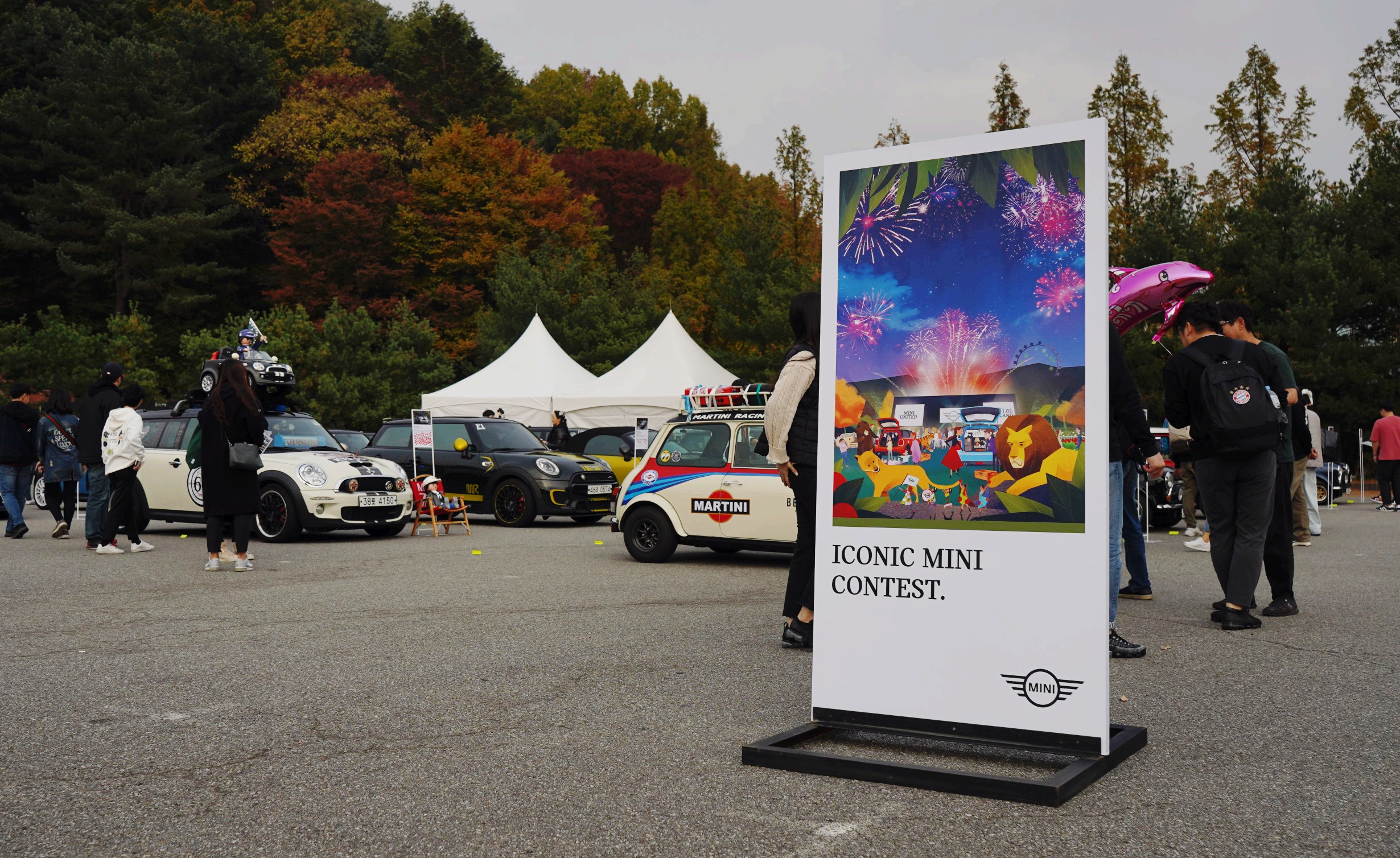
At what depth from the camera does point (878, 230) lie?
457 cm

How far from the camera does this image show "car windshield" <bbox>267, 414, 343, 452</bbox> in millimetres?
15070

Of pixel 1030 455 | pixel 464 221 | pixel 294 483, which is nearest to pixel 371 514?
pixel 294 483

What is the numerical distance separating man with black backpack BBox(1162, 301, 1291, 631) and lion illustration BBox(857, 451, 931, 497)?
359 centimetres

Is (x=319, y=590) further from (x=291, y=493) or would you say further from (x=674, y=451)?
(x=291, y=493)

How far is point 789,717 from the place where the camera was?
5.07 metres

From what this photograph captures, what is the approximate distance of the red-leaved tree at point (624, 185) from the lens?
6750 cm

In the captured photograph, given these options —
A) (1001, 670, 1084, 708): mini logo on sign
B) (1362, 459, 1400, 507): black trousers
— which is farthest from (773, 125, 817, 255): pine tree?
(1001, 670, 1084, 708): mini logo on sign

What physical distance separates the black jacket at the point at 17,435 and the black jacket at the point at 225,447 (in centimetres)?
554

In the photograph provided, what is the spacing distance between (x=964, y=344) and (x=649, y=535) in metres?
8.14


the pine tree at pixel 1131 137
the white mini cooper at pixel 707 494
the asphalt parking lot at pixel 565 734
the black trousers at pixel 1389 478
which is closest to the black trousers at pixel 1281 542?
the asphalt parking lot at pixel 565 734

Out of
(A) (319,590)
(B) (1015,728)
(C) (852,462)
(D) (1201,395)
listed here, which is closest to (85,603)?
(A) (319,590)

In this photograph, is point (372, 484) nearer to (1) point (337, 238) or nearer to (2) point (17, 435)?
(2) point (17, 435)

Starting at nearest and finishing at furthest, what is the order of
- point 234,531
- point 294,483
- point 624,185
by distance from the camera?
point 234,531, point 294,483, point 624,185

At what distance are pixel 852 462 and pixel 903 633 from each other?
67cm
